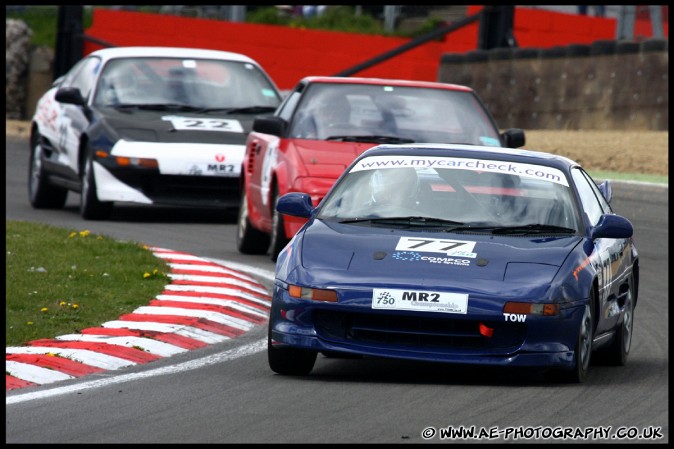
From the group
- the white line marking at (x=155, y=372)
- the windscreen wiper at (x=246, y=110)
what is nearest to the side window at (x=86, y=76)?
the windscreen wiper at (x=246, y=110)

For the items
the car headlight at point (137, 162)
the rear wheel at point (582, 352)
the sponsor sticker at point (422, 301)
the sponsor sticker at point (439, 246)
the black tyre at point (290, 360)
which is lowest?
the car headlight at point (137, 162)

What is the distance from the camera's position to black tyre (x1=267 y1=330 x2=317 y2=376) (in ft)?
27.7

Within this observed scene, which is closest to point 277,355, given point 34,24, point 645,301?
point 645,301

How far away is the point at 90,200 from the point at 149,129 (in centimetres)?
94

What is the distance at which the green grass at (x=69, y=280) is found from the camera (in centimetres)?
987

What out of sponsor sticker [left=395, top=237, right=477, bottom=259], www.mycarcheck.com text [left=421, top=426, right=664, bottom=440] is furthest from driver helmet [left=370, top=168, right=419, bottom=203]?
www.mycarcheck.com text [left=421, top=426, right=664, bottom=440]

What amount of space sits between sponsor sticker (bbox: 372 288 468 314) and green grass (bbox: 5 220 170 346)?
7.23 feet

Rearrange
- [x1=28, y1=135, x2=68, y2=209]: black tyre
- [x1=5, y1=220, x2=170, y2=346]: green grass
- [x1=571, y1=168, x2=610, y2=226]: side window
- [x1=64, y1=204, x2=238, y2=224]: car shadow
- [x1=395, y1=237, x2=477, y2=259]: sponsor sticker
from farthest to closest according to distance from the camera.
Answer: [x1=28, y1=135, x2=68, y2=209]: black tyre → [x1=64, y1=204, x2=238, y2=224]: car shadow → [x1=5, y1=220, x2=170, y2=346]: green grass → [x1=571, y1=168, x2=610, y2=226]: side window → [x1=395, y1=237, x2=477, y2=259]: sponsor sticker

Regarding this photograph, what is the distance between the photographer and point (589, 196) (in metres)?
9.70

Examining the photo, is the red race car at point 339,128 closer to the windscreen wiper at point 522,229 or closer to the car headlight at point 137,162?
the car headlight at point 137,162

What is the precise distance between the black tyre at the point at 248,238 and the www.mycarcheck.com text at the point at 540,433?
24.8 ft

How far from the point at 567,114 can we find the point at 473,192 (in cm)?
1553

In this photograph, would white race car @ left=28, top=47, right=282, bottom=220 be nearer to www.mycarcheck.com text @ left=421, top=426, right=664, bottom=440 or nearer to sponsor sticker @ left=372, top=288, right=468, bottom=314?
sponsor sticker @ left=372, top=288, right=468, bottom=314

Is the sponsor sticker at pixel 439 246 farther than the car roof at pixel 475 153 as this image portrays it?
No
